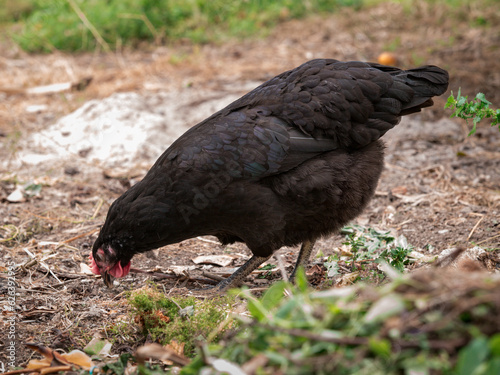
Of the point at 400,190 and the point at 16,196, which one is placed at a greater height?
the point at 400,190

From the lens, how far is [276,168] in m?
3.28

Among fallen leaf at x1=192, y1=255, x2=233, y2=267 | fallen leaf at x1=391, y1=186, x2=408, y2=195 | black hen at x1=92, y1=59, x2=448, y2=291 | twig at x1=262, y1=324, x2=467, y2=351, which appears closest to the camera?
twig at x1=262, y1=324, x2=467, y2=351

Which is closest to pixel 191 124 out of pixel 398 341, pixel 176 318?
pixel 176 318

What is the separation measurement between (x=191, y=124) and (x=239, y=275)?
2.96 metres

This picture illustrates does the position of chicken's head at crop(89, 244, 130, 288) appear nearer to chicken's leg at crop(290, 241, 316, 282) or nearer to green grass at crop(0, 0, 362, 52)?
chicken's leg at crop(290, 241, 316, 282)

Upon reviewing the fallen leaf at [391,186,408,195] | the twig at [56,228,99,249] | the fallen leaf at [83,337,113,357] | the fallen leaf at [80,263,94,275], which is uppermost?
the fallen leaf at [83,337,113,357]

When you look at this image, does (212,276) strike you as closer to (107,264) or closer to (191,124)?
(107,264)

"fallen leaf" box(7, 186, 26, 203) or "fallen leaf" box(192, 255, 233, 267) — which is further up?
"fallen leaf" box(192, 255, 233, 267)

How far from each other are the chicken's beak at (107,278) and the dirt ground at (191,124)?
0.24ft

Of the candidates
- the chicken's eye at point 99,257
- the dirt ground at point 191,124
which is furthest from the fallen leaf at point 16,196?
the chicken's eye at point 99,257

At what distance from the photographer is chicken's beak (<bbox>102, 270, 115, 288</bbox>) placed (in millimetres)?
3455

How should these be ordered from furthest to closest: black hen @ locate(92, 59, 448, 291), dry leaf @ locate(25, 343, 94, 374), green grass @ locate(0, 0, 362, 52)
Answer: green grass @ locate(0, 0, 362, 52)
black hen @ locate(92, 59, 448, 291)
dry leaf @ locate(25, 343, 94, 374)

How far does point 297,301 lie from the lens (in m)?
1.52

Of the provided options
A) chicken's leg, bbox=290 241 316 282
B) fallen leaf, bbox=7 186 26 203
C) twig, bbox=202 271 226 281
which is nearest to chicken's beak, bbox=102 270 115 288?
twig, bbox=202 271 226 281
